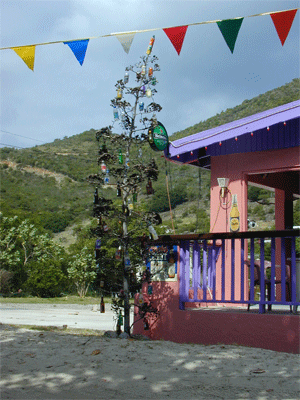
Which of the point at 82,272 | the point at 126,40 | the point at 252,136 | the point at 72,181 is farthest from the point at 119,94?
the point at 72,181

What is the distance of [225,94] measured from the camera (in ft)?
28.2

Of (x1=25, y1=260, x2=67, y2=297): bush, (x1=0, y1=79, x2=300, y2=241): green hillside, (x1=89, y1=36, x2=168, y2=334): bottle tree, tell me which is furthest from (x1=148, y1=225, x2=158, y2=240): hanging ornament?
(x1=0, y1=79, x2=300, y2=241): green hillside

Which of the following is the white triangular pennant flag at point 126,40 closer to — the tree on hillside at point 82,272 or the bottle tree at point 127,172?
the bottle tree at point 127,172

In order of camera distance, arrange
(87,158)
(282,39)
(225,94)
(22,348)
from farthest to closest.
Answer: (87,158), (225,94), (282,39), (22,348)

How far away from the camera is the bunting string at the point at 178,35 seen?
589cm

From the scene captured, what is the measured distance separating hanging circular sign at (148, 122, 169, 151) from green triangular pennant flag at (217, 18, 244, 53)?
1373mm

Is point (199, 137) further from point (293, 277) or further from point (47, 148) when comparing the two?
point (47, 148)

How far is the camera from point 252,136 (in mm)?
7262

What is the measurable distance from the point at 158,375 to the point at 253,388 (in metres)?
0.77

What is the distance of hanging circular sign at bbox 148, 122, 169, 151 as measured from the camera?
20.6 ft

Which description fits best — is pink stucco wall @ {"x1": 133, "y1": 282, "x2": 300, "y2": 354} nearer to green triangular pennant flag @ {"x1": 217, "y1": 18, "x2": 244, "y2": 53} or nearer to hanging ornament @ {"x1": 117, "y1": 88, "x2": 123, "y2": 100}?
hanging ornament @ {"x1": 117, "y1": 88, "x2": 123, "y2": 100}

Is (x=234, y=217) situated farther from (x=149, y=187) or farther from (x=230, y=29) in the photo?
(x=230, y=29)

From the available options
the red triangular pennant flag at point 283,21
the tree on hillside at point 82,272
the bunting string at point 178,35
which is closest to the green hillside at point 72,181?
Answer: the tree on hillside at point 82,272

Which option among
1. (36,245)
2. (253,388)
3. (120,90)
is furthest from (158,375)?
(36,245)
